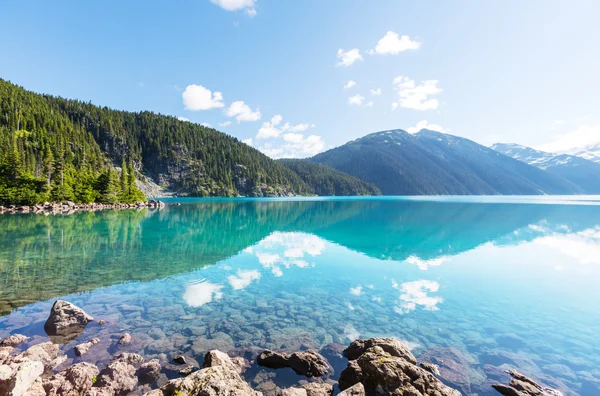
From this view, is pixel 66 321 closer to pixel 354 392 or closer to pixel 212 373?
pixel 212 373

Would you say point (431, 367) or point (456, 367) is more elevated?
point (431, 367)

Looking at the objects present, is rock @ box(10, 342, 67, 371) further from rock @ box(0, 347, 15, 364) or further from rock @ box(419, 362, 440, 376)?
rock @ box(419, 362, 440, 376)

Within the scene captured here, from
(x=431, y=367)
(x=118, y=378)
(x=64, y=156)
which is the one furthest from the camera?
(x=64, y=156)

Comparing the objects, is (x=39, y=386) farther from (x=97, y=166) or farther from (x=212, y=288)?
(x=97, y=166)

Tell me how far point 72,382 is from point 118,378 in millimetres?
1115

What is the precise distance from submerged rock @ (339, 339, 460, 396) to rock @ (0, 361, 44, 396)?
817cm

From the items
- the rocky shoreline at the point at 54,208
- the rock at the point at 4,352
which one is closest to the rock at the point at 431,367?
the rock at the point at 4,352

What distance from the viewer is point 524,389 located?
8938mm

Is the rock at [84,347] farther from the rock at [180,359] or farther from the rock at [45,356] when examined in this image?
the rock at [180,359]

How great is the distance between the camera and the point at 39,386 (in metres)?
7.23

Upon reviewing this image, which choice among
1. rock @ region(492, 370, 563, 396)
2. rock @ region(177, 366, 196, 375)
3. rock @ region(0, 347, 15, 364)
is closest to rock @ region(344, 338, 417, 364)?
rock @ region(492, 370, 563, 396)

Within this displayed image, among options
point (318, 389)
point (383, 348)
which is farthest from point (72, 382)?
point (383, 348)

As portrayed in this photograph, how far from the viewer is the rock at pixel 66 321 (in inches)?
444

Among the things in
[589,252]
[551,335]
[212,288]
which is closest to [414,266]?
[551,335]
